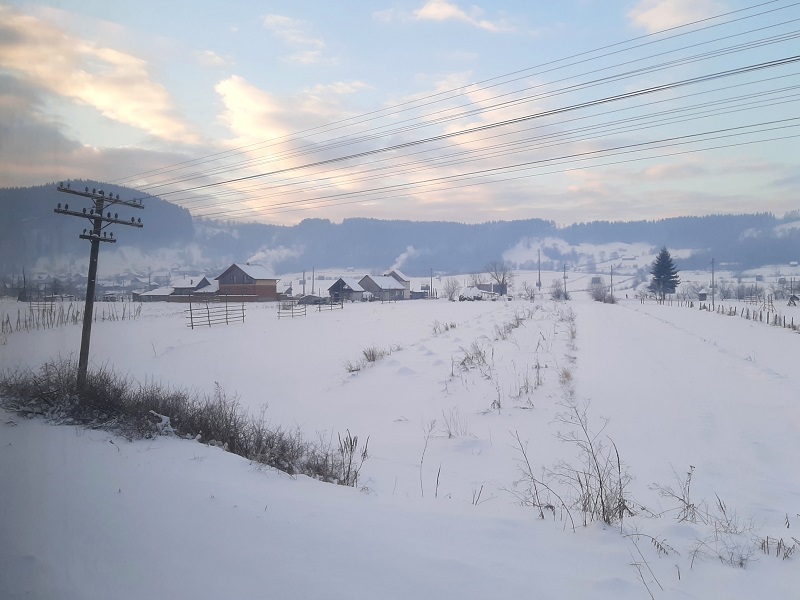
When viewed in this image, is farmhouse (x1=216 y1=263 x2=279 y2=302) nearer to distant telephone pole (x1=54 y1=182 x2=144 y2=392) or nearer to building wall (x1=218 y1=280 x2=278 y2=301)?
building wall (x1=218 y1=280 x2=278 y2=301)

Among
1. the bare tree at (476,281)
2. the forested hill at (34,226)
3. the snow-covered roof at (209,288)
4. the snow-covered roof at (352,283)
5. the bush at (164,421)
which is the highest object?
the bare tree at (476,281)

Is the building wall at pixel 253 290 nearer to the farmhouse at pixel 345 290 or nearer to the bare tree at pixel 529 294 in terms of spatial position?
the farmhouse at pixel 345 290

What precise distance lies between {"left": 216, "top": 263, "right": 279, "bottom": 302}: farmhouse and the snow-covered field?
6256 cm

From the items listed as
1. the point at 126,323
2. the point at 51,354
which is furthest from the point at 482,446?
the point at 126,323

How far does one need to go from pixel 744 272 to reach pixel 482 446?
188669 mm

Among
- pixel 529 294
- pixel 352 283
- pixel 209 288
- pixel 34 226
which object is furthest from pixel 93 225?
pixel 352 283

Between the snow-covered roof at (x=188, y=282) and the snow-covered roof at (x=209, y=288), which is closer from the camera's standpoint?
the snow-covered roof at (x=209, y=288)

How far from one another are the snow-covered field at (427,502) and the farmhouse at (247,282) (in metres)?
62.6

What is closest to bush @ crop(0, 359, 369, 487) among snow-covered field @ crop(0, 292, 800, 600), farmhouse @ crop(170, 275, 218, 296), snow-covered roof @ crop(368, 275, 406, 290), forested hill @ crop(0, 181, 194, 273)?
snow-covered field @ crop(0, 292, 800, 600)

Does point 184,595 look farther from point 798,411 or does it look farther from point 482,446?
point 798,411

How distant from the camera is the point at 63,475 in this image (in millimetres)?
5043

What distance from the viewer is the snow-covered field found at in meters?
3.54

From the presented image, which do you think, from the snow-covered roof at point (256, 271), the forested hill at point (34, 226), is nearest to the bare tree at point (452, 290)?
the snow-covered roof at point (256, 271)

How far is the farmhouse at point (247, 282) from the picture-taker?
242 ft
